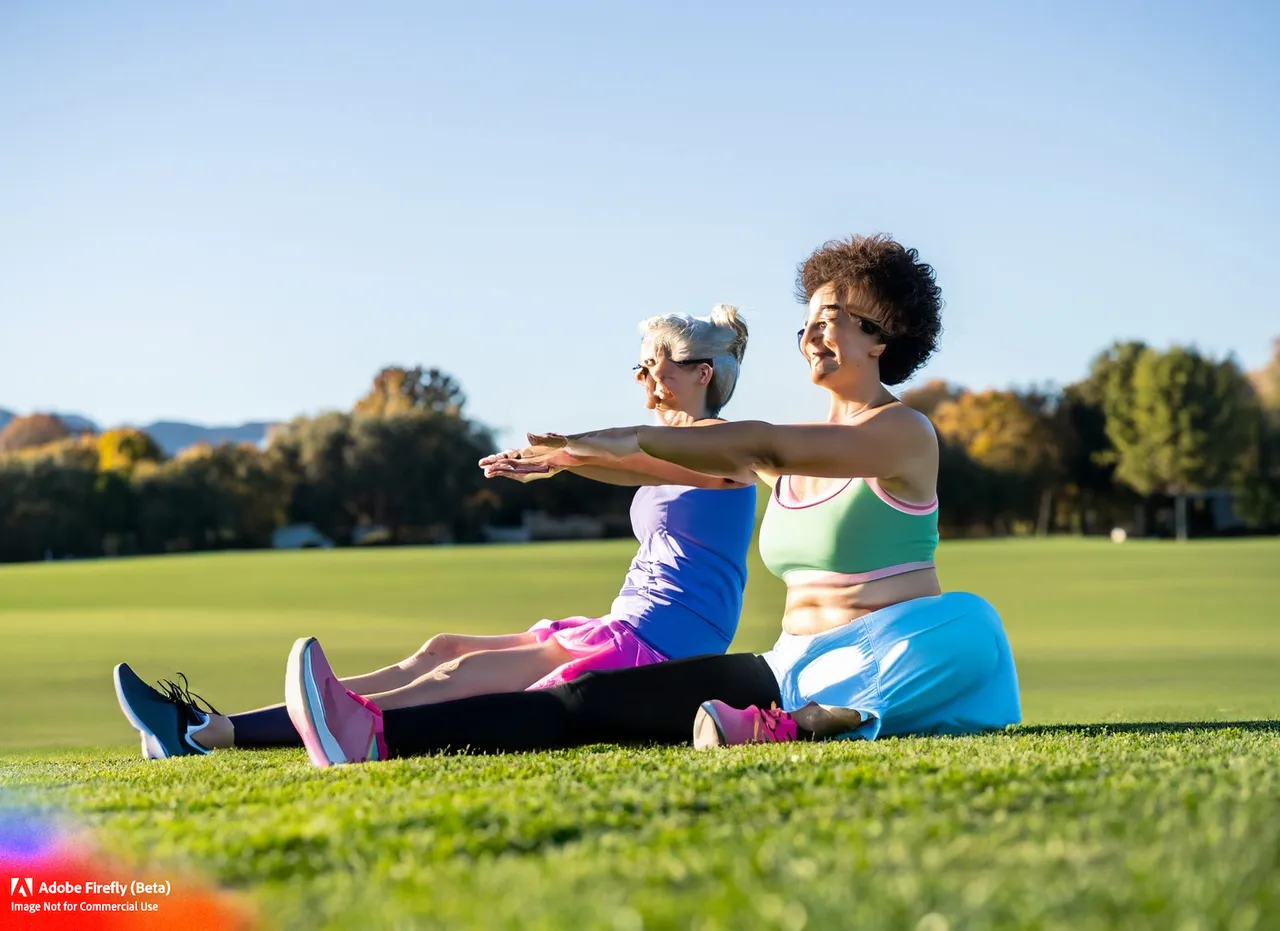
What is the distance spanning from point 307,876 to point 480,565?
3512 centimetres

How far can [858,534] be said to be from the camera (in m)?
5.61

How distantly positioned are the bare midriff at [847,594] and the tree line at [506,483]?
58.5 metres

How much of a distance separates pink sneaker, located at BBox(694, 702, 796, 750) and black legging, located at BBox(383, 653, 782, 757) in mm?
180

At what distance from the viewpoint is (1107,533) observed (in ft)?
277

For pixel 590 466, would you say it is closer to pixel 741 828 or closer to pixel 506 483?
pixel 741 828

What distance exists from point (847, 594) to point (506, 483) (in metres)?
63.8

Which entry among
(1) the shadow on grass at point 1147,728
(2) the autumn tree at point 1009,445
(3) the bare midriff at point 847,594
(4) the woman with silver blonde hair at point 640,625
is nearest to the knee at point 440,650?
(4) the woman with silver blonde hair at point 640,625

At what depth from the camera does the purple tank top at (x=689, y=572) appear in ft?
20.1

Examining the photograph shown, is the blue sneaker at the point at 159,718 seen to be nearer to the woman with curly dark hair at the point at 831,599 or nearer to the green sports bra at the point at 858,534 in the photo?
the woman with curly dark hair at the point at 831,599

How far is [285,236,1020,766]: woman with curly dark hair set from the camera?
5.29m

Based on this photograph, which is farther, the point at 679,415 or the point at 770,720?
the point at 679,415

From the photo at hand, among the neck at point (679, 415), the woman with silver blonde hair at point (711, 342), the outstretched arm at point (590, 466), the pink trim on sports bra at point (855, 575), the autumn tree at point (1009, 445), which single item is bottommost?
the pink trim on sports bra at point (855, 575)

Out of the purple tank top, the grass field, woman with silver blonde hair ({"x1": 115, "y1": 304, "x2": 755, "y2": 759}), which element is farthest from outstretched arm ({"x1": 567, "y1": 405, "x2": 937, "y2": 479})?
the grass field

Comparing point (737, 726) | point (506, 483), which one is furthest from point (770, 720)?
point (506, 483)
